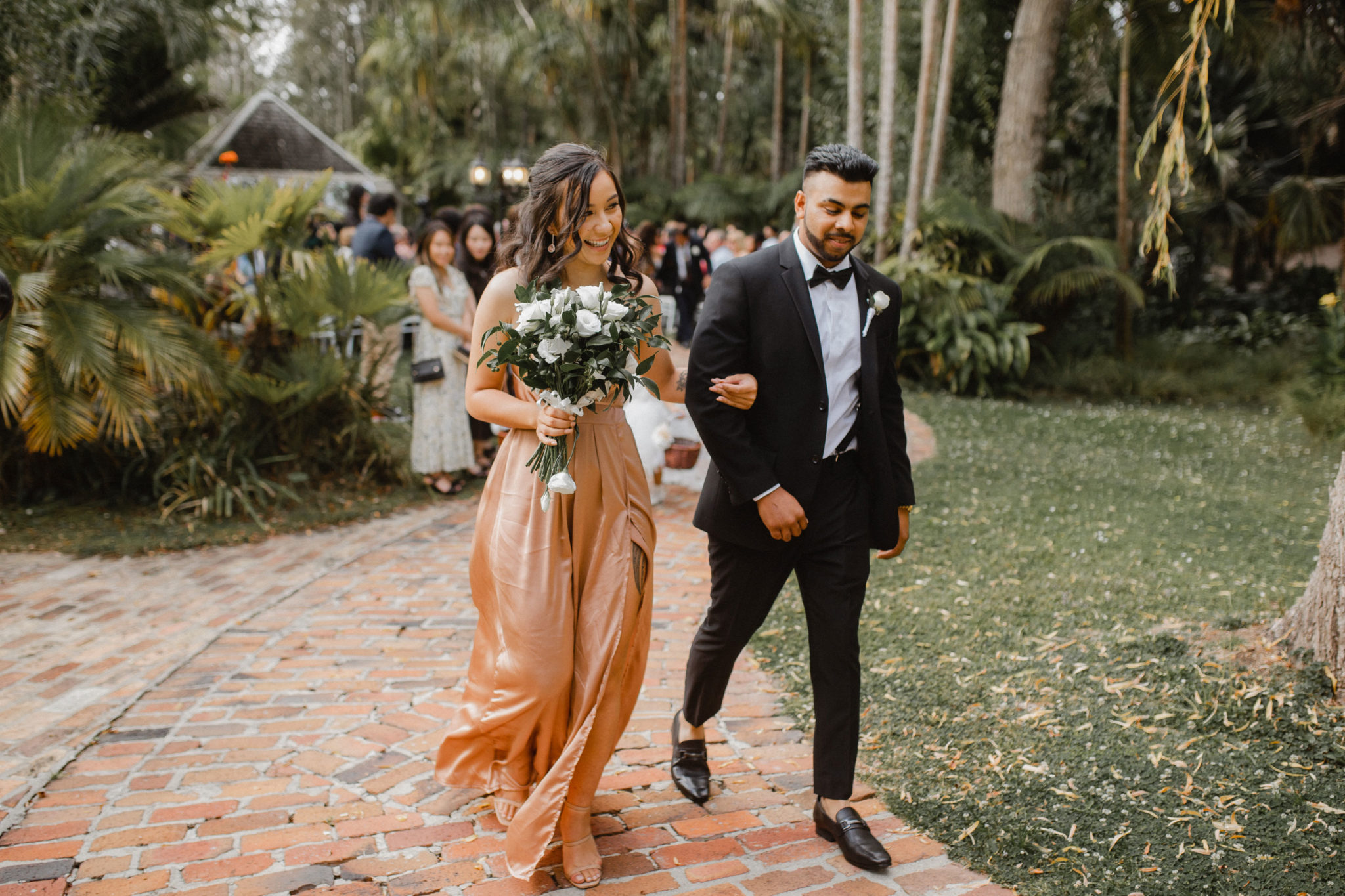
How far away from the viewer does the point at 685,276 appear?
52.0 feet

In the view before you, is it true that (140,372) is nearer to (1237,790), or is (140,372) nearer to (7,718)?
(7,718)

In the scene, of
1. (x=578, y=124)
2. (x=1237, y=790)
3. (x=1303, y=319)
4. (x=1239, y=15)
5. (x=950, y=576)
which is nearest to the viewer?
(x=1237, y=790)

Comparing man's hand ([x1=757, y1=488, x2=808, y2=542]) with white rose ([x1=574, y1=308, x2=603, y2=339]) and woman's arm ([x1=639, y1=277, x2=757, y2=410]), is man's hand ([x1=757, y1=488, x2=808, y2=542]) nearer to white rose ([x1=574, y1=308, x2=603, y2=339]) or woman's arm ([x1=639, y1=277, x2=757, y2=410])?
woman's arm ([x1=639, y1=277, x2=757, y2=410])

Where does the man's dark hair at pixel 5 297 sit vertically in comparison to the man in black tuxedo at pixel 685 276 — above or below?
below

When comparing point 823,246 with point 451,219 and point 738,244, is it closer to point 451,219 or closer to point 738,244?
point 451,219

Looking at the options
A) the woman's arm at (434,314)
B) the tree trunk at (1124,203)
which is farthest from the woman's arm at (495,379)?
the tree trunk at (1124,203)

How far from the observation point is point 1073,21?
14.0 metres

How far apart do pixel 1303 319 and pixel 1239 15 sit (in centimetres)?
622

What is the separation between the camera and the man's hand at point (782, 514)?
110 inches

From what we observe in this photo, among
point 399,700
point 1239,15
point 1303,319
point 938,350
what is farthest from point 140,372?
point 1303,319

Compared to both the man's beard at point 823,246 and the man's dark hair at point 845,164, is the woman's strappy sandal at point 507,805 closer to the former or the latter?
the man's beard at point 823,246

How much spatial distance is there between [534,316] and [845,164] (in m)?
0.99

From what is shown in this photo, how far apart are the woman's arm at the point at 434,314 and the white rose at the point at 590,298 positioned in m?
4.80

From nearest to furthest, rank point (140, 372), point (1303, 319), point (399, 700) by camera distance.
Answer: point (399, 700), point (140, 372), point (1303, 319)
